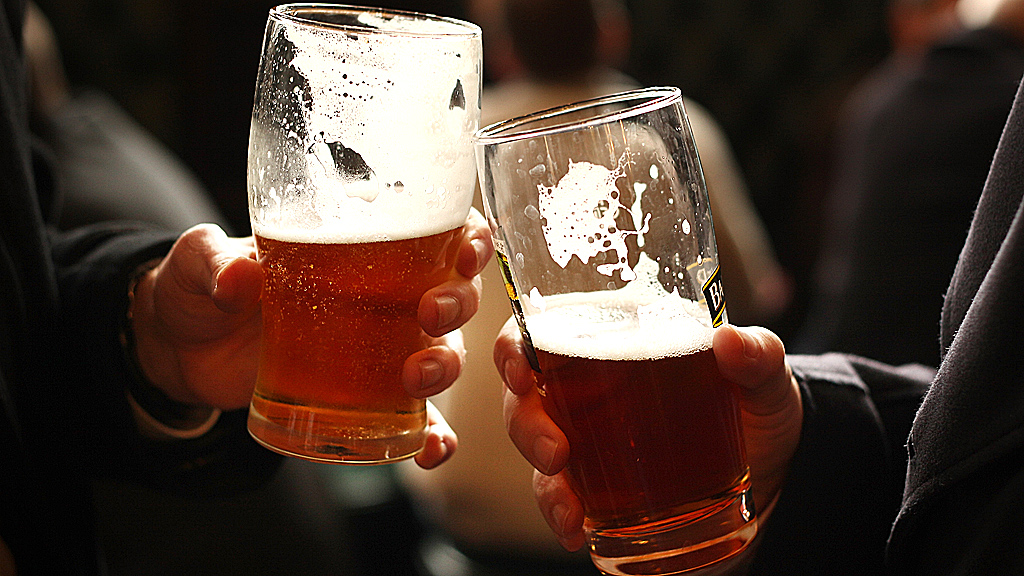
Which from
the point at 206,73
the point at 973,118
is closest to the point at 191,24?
the point at 206,73

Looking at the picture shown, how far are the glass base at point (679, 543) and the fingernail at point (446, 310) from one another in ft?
0.70

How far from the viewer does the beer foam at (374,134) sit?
685 mm

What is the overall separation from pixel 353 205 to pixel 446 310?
115mm

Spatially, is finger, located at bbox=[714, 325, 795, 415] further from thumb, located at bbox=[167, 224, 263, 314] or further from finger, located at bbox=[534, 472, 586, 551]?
thumb, located at bbox=[167, 224, 263, 314]

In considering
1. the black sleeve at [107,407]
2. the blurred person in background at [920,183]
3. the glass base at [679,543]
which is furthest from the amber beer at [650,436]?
the blurred person in background at [920,183]

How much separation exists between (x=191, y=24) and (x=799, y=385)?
9.37 ft

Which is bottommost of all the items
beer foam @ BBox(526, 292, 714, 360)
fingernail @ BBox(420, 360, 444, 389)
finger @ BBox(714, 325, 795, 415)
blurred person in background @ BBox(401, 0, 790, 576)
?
blurred person in background @ BBox(401, 0, 790, 576)

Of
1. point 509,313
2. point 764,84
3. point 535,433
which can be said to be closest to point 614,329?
point 535,433

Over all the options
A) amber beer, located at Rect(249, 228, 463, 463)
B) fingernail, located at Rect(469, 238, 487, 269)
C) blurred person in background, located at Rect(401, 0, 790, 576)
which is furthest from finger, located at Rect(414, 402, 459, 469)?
blurred person in background, located at Rect(401, 0, 790, 576)

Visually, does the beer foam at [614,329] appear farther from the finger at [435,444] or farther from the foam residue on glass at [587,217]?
the finger at [435,444]

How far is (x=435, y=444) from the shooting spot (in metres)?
0.85

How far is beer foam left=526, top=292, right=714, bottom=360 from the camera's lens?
2.18 feet

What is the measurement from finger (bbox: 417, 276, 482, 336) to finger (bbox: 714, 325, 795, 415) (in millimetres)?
215

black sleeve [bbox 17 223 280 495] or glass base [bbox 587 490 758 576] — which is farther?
black sleeve [bbox 17 223 280 495]
